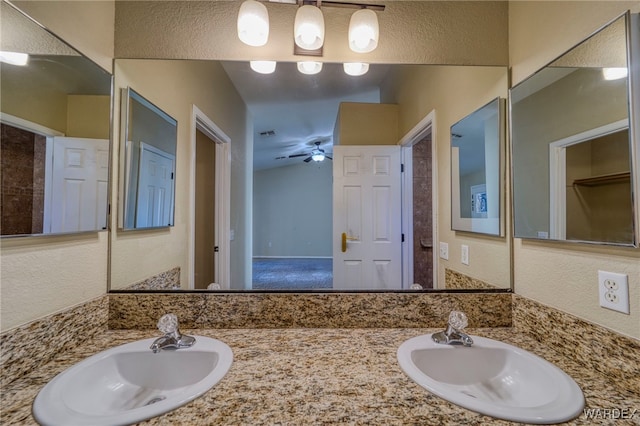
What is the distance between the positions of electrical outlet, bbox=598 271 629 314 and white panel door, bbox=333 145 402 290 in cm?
67

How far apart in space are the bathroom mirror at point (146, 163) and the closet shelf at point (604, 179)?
5.13 feet

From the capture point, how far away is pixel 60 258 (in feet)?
2.96

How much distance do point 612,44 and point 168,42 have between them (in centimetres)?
160

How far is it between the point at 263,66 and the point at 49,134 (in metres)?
0.83

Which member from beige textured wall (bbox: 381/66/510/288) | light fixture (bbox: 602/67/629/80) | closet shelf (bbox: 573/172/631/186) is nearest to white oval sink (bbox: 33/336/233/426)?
beige textured wall (bbox: 381/66/510/288)

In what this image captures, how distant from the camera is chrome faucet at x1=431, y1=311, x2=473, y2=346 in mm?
971

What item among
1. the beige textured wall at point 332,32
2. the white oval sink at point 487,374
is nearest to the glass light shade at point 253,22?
the beige textured wall at point 332,32

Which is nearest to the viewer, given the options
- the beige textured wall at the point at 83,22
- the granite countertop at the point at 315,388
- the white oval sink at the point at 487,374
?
the granite countertop at the point at 315,388

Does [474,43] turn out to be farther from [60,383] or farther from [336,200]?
[60,383]

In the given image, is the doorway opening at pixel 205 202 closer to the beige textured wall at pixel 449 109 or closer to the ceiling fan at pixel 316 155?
the ceiling fan at pixel 316 155

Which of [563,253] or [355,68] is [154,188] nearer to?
[355,68]

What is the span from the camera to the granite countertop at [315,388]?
24.0 inches

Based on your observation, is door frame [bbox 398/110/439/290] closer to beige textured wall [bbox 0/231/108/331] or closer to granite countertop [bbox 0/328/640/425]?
granite countertop [bbox 0/328/640/425]

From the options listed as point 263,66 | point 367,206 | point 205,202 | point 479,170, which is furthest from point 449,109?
point 205,202
